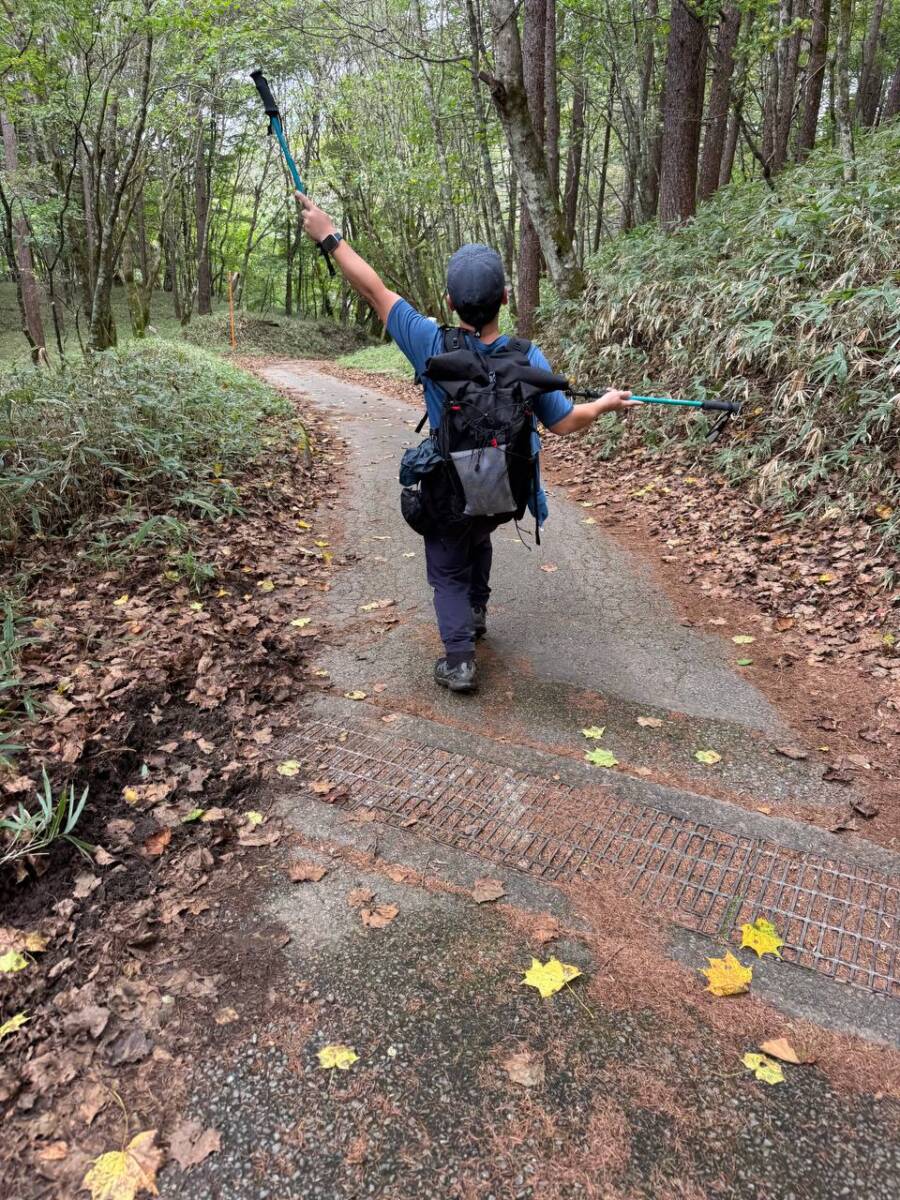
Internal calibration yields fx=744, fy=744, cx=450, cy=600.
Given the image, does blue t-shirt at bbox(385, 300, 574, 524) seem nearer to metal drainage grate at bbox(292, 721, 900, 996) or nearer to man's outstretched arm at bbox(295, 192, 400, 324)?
man's outstretched arm at bbox(295, 192, 400, 324)

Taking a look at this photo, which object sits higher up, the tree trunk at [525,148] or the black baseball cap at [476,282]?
the tree trunk at [525,148]

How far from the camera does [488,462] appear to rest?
3.39m

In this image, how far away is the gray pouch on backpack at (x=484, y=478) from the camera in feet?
11.1

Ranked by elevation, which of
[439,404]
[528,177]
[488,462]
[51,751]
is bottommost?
[51,751]

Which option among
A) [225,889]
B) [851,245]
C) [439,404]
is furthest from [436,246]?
[225,889]

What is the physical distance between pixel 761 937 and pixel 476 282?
110 inches

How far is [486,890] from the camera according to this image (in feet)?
8.82

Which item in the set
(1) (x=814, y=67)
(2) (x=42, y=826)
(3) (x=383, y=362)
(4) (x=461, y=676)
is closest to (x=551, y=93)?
(1) (x=814, y=67)

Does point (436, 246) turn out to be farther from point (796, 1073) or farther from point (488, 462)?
point (796, 1073)

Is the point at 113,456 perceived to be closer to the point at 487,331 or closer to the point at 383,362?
the point at 487,331

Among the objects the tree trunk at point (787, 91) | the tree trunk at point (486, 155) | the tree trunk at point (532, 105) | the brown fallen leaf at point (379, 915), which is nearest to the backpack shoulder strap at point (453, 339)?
the brown fallen leaf at point (379, 915)

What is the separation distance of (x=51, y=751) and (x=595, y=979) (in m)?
2.44

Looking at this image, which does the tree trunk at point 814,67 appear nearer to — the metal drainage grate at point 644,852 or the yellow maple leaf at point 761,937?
the metal drainage grate at point 644,852

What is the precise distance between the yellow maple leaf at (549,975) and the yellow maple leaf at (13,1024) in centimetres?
150
